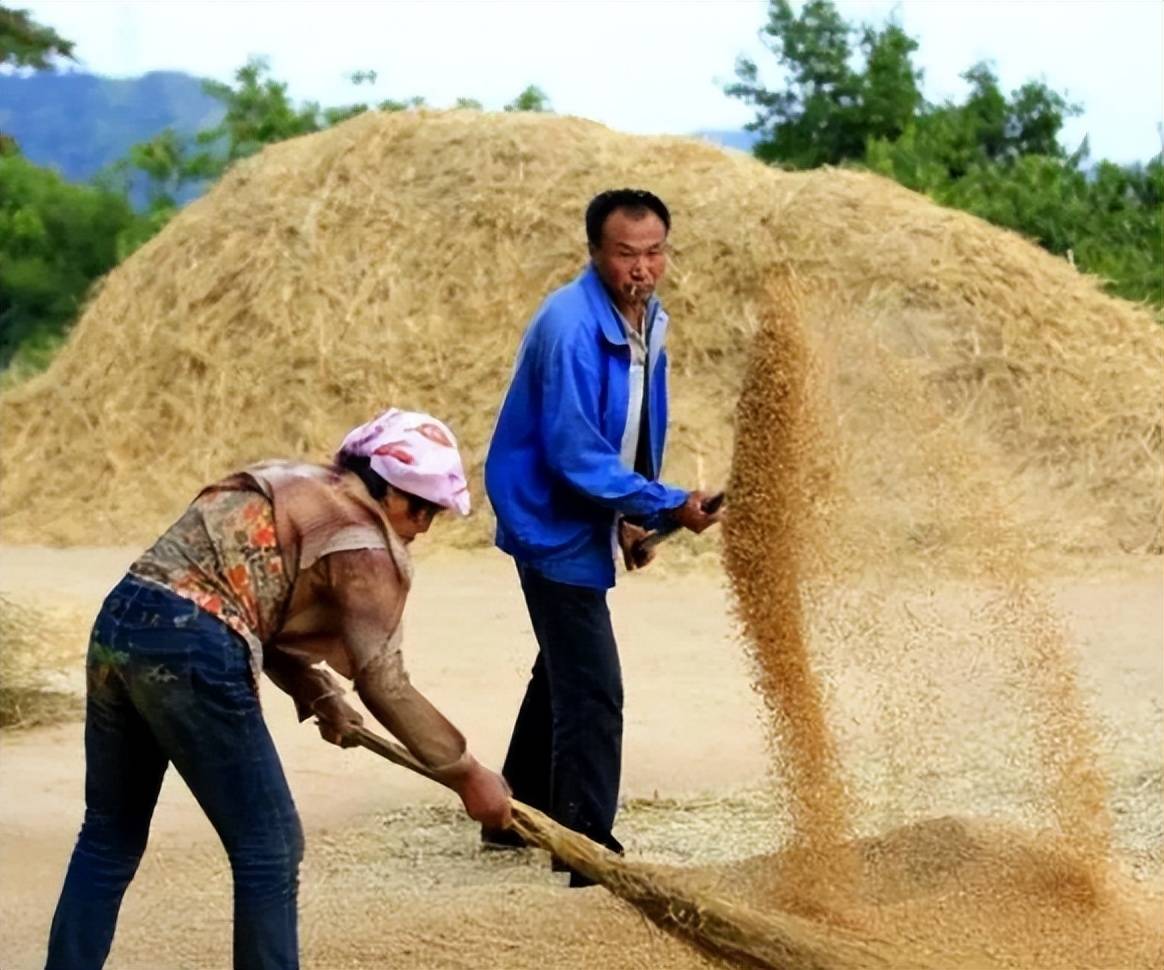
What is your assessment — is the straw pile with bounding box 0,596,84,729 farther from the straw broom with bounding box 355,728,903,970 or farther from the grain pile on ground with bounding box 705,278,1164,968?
the straw broom with bounding box 355,728,903,970

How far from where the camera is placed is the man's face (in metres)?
4.38

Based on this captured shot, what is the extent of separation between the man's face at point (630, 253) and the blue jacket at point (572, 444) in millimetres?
53

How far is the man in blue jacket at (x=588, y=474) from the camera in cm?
435

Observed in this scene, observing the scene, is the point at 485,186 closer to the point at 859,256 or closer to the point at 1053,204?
the point at 859,256

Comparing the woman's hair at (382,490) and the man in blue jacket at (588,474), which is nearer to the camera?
the woman's hair at (382,490)

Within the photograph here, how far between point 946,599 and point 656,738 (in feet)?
10.1

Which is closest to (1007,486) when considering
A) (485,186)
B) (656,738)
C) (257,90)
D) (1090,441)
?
(1090,441)

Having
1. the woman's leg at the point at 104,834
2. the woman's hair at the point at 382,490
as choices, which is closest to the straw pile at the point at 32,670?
the woman's leg at the point at 104,834

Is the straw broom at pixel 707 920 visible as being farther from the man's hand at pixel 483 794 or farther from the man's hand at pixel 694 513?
the man's hand at pixel 694 513

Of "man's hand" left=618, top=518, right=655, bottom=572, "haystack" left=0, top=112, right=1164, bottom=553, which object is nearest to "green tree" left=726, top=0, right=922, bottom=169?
"haystack" left=0, top=112, right=1164, bottom=553

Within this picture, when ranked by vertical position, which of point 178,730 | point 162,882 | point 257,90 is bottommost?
point 162,882

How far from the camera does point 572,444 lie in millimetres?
4344

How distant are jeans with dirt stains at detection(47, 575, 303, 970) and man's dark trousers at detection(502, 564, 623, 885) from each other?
1.29 meters

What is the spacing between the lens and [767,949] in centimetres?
358
